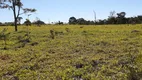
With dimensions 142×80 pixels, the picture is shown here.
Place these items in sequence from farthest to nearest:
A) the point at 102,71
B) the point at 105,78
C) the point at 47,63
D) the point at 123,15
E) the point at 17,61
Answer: the point at 123,15, the point at 17,61, the point at 47,63, the point at 102,71, the point at 105,78

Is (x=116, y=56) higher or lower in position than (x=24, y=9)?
lower

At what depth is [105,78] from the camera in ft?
25.2

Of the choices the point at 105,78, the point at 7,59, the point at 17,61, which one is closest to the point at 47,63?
the point at 17,61

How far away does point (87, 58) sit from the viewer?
10.6 m

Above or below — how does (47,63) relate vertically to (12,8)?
below

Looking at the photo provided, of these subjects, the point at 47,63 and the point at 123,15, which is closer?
the point at 47,63

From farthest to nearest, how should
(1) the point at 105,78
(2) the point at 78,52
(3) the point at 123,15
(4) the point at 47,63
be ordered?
1. (3) the point at 123,15
2. (2) the point at 78,52
3. (4) the point at 47,63
4. (1) the point at 105,78

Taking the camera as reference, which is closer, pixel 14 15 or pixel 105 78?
pixel 105 78

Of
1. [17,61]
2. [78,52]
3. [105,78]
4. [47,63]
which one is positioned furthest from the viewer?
[78,52]

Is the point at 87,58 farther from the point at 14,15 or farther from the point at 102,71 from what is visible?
the point at 14,15

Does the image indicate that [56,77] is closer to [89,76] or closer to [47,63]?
[89,76]

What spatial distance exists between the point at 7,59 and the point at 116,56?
4973mm

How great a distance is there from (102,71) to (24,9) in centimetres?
2483

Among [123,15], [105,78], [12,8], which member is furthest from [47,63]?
[123,15]
